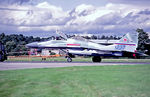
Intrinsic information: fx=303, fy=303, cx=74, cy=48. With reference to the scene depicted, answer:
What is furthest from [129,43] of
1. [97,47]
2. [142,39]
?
[142,39]

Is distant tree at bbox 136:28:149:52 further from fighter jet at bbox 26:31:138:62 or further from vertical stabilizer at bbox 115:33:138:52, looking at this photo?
fighter jet at bbox 26:31:138:62

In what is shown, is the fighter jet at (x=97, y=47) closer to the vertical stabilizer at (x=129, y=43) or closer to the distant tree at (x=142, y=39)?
the vertical stabilizer at (x=129, y=43)

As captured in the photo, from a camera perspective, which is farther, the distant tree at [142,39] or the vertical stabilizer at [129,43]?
the distant tree at [142,39]

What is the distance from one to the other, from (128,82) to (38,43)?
32.2 metres

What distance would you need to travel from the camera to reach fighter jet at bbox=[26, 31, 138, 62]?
40969mm

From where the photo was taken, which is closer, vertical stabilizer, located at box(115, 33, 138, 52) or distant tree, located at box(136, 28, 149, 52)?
vertical stabilizer, located at box(115, 33, 138, 52)

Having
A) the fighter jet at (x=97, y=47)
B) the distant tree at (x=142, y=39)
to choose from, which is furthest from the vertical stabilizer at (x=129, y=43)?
the distant tree at (x=142, y=39)

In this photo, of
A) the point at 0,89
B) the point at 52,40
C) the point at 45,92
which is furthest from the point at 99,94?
the point at 52,40

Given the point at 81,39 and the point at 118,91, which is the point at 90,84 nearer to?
the point at 118,91

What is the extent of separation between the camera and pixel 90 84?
1402cm

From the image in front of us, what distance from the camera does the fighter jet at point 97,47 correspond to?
134ft

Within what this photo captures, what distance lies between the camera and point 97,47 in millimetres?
42031

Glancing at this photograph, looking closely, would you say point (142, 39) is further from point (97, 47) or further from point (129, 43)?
point (97, 47)

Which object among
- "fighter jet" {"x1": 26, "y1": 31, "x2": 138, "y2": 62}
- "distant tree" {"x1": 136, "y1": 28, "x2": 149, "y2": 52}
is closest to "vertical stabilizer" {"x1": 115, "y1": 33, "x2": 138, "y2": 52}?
"fighter jet" {"x1": 26, "y1": 31, "x2": 138, "y2": 62}
